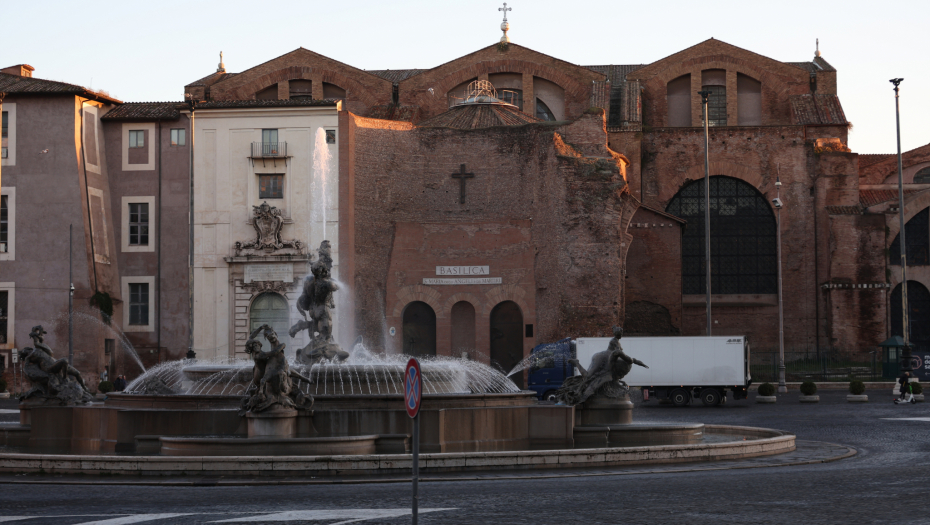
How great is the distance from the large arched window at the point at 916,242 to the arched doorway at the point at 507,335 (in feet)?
60.1

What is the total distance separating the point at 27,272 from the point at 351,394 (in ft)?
103

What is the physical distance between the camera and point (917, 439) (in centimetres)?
1964

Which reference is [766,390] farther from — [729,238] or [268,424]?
[268,424]

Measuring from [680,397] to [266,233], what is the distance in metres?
18.2

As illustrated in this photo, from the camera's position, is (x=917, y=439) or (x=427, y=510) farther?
(x=917, y=439)

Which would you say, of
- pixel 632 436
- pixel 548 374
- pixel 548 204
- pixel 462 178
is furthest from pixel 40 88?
pixel 632 436

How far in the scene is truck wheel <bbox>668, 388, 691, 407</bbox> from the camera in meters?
34.0

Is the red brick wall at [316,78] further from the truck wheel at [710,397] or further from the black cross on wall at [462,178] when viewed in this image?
the truck wheel at [710,397]

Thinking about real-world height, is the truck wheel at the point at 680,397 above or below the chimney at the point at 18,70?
below

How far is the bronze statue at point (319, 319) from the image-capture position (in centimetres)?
1895

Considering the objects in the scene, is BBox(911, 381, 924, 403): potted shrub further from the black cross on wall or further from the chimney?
the chimney

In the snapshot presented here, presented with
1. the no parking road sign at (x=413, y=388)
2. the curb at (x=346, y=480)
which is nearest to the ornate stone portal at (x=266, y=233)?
the curb at (x=346, y=480)

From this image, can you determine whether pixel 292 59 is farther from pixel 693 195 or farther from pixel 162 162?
pixel 693 195

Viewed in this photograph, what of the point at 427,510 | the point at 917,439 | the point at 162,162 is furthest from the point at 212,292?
the point at 427,510
